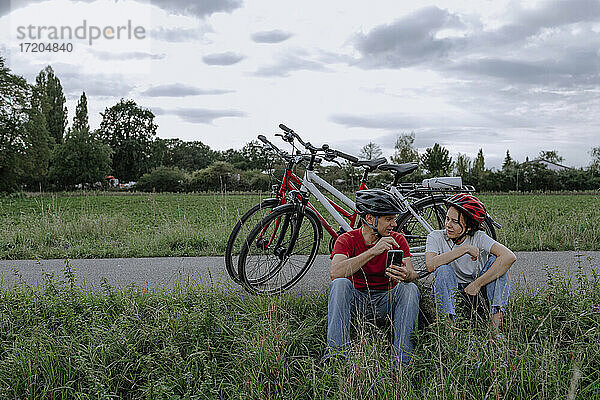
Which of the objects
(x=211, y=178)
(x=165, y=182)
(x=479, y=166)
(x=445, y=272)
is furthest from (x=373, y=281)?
(x=165, y=182)

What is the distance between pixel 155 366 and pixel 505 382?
7.09ft

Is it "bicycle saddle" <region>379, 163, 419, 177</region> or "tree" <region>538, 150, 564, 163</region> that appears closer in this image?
"bicycle saddle" <region>379, 163, 419, 177</region>

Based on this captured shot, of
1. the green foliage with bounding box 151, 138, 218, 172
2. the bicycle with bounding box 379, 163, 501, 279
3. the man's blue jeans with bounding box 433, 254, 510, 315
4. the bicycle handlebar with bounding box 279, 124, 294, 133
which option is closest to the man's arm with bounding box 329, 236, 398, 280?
the man's blue jeans with bounding box 433, 254, 510, 315

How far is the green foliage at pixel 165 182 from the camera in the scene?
33250 mm

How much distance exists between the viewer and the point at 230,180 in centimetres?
2553

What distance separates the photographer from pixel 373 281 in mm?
3998

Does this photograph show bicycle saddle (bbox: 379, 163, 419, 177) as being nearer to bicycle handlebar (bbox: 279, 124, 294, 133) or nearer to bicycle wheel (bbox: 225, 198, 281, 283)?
bicycle handlebar (bbox: 279, 124, 294, 133)

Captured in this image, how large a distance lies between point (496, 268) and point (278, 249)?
1954 millimetres

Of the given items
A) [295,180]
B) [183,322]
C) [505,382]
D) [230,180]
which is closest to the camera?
[505,382]

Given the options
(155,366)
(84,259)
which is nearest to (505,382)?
(155,366)

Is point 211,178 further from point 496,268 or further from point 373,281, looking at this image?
point 496,268

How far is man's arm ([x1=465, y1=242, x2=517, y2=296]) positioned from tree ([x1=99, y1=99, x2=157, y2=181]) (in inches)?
2344

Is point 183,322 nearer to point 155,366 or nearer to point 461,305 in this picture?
point 155,366

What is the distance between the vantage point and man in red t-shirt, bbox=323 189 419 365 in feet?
11.9
